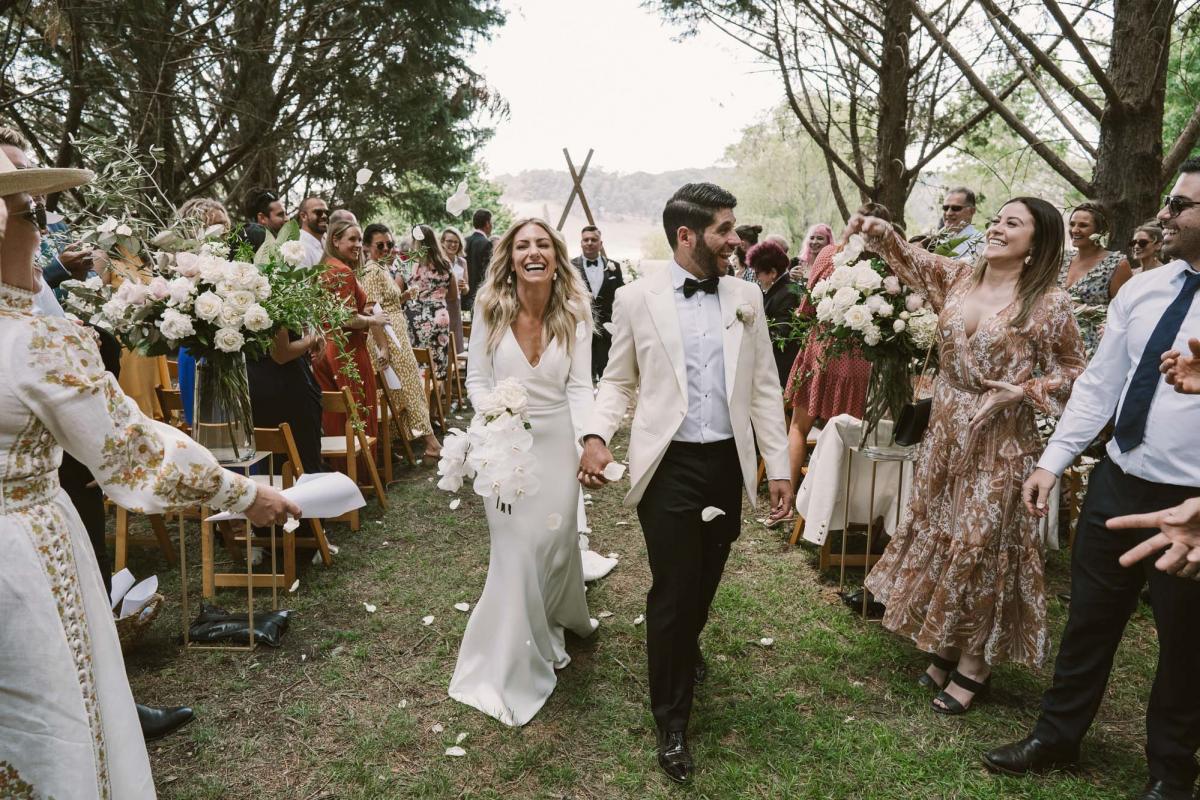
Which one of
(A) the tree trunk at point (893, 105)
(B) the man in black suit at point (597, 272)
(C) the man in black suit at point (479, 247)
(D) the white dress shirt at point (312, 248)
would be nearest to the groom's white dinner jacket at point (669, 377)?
(D) the white dress shirt at point (312, 248)

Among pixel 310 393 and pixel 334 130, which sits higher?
pixel 334 130

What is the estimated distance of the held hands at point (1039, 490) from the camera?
3143 millimetres

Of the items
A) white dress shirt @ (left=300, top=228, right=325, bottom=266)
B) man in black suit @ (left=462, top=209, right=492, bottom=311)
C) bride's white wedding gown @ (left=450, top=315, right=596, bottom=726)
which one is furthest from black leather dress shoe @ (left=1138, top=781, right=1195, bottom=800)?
man in black suit @ (left=462, top=209, right=492, bottom=311)

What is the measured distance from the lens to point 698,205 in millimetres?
3316

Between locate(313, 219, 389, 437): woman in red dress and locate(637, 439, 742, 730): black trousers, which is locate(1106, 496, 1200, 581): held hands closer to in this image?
locate(637, 439, 742, 730): black trousers

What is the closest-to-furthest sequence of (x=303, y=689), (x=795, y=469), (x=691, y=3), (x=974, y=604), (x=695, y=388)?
(x=695, y=388), (x=974, y=604), (x=303, y=689), (x=795, y=469), (x=691, y=3)

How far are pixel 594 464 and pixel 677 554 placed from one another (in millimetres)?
545

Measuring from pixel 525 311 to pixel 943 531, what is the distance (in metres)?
2.46

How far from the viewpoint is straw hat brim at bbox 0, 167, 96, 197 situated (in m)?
1.83

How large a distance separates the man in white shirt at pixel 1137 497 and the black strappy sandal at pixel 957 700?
1.40 feet

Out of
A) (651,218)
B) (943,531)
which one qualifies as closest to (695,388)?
(943,531)

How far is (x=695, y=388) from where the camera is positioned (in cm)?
336

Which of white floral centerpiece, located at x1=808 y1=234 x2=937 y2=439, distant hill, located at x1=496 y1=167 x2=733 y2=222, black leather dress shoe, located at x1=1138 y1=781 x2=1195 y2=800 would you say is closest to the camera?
black leather dress shoe, located at x1=1138 y1=781 x2=1195 y2=800

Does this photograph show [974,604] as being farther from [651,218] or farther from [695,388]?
[651,218]
